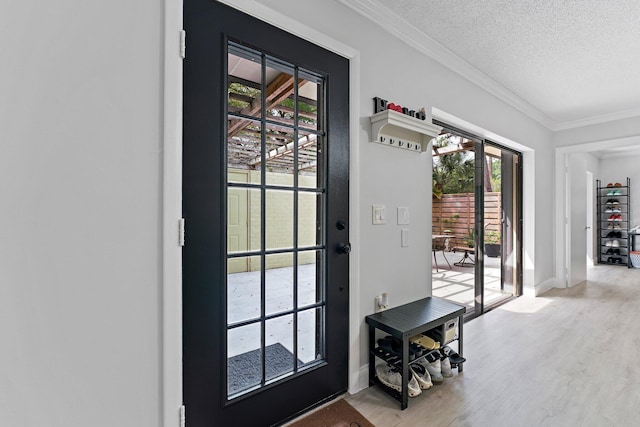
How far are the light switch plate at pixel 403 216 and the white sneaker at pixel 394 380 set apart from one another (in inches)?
37.9

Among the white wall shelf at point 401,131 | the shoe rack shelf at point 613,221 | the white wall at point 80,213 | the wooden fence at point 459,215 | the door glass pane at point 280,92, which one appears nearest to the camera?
the white wall at point 80,213

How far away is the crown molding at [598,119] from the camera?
3.83 meters

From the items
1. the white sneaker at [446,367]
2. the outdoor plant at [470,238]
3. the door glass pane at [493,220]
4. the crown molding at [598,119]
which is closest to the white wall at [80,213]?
the white sneaker at [446,367]

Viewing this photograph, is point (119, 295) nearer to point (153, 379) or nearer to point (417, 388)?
point (153, 379)

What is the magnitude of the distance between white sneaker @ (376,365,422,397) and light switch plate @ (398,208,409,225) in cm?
96

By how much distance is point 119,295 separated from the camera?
1130mm

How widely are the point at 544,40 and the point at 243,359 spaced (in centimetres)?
303

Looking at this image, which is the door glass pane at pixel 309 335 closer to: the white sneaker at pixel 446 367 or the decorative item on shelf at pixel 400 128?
the white sneaker at pixel 446 367

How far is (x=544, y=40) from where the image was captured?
2.29 meters

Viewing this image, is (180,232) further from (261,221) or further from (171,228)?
(261,221)

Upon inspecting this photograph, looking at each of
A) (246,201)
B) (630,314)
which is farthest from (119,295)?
(630,314)

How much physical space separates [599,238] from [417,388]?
24.9ft

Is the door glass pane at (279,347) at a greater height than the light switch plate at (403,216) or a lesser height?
lesser

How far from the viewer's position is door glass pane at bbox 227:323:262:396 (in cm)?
143
